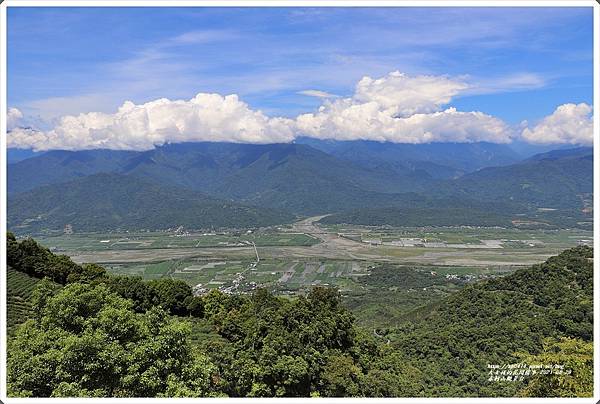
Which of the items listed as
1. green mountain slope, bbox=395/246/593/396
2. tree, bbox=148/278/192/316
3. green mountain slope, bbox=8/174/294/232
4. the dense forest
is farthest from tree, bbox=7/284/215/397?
green mountain slope, bbox=8/174/294/232

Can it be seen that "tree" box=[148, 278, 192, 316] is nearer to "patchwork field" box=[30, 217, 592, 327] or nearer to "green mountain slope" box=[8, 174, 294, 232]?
"patchwork field" box=[30, 217, 592, 327]

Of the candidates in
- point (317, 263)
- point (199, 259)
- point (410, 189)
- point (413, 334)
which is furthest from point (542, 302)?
point (410, 189)

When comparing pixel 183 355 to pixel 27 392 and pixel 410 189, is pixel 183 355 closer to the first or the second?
pixel 27 392

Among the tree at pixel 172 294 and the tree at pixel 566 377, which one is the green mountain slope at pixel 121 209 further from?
the tree at pixel 566 377

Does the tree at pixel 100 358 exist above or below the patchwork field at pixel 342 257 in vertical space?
above

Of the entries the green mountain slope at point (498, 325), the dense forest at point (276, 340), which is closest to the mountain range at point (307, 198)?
the green mountain slope at point (498, 325)

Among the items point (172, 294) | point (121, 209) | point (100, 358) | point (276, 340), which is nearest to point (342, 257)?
point (172, 294)
